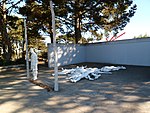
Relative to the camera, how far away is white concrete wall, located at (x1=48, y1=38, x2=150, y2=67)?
512 inches

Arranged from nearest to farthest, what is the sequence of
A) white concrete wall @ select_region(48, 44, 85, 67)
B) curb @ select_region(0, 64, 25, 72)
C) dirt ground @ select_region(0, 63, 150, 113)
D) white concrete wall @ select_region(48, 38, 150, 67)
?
dirt ground @ select_region(0, 63, 150, 113) → curb @ select_region(0, 64, 25, 72) → white concrete wall @ select_region(48, 38, 150, 67) → white concrete wall @ select_region(48, 44, 85, 67)

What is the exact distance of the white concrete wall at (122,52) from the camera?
12883mm

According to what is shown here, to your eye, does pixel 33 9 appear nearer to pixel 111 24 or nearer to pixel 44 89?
pixel 111 24

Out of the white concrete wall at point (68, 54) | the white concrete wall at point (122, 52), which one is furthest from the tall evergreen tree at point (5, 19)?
the white concrete wall at point (122, 52)

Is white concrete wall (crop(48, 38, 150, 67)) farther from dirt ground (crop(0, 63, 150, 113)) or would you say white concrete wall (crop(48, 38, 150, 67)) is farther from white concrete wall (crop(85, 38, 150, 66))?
dirt ground (crop(0, 63, 150, 113))

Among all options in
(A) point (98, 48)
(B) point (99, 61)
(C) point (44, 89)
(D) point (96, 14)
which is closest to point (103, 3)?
(D) point (96, 14)

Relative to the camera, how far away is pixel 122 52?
553 inches

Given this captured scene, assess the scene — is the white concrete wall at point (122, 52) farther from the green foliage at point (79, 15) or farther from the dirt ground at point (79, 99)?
the dirt ground at point (79, 99)

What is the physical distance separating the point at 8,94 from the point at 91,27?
12.0 metres

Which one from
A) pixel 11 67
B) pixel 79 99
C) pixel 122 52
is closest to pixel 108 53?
pixel 122 52

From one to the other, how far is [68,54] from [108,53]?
2950 mm

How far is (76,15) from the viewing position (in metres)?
15.5

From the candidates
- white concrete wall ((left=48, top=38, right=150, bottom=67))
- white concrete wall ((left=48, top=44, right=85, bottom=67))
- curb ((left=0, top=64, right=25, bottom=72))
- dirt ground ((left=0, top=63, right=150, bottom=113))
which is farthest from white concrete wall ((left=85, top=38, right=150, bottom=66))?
dirt ground ((left=0, top=63, right=150, bottom=113))

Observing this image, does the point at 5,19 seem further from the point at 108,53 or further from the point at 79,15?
the point at 108,53
